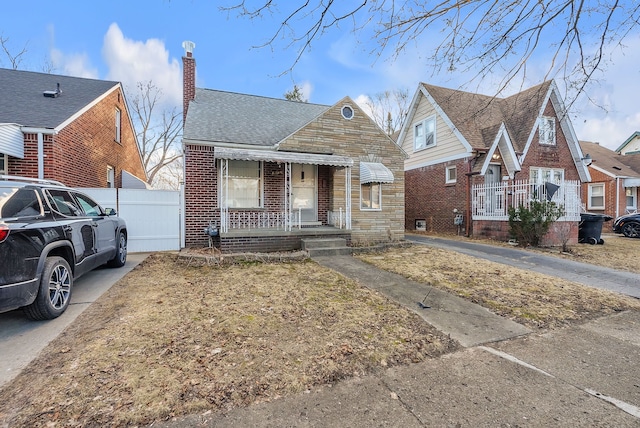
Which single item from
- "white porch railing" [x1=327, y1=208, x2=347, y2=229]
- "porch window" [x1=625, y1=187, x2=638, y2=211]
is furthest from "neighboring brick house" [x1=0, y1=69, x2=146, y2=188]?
"porch window" [x1=625, y1=187, x2=638, y2=211]

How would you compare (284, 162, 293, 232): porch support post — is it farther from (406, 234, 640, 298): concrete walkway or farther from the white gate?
(406, 234, 640, 298): concrete walkway

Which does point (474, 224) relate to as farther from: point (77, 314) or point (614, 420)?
point (77, 314)

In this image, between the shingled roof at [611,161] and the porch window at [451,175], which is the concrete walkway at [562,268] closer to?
the porch window at [451,175]

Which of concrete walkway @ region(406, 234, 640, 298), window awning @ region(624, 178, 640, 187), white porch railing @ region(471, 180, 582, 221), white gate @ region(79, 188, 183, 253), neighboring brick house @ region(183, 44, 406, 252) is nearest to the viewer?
concrete walkway @ region(406, 234, 640, 298)

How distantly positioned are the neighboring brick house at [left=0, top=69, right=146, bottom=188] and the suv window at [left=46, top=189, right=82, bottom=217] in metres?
4.71

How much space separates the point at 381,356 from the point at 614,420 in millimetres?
1777

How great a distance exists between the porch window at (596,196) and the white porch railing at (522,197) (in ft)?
34.8

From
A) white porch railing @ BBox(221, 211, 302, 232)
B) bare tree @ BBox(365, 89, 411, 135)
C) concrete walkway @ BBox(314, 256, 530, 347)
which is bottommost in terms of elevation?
concrete walkway @ BBox(314, 256, 530, 347)

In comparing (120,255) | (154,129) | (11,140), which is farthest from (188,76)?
(154,129)

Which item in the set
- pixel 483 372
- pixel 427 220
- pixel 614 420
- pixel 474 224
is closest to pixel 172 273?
pixel 483 372

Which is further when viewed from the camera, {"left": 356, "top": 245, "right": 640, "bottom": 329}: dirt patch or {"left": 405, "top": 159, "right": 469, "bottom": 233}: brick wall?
{"left": 405, "top": 159, "right": 469, "bottom": 233}: brick wall

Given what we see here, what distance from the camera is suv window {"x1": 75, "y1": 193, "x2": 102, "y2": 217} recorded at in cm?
578

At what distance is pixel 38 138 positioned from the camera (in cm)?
844

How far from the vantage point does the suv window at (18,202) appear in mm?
3521
